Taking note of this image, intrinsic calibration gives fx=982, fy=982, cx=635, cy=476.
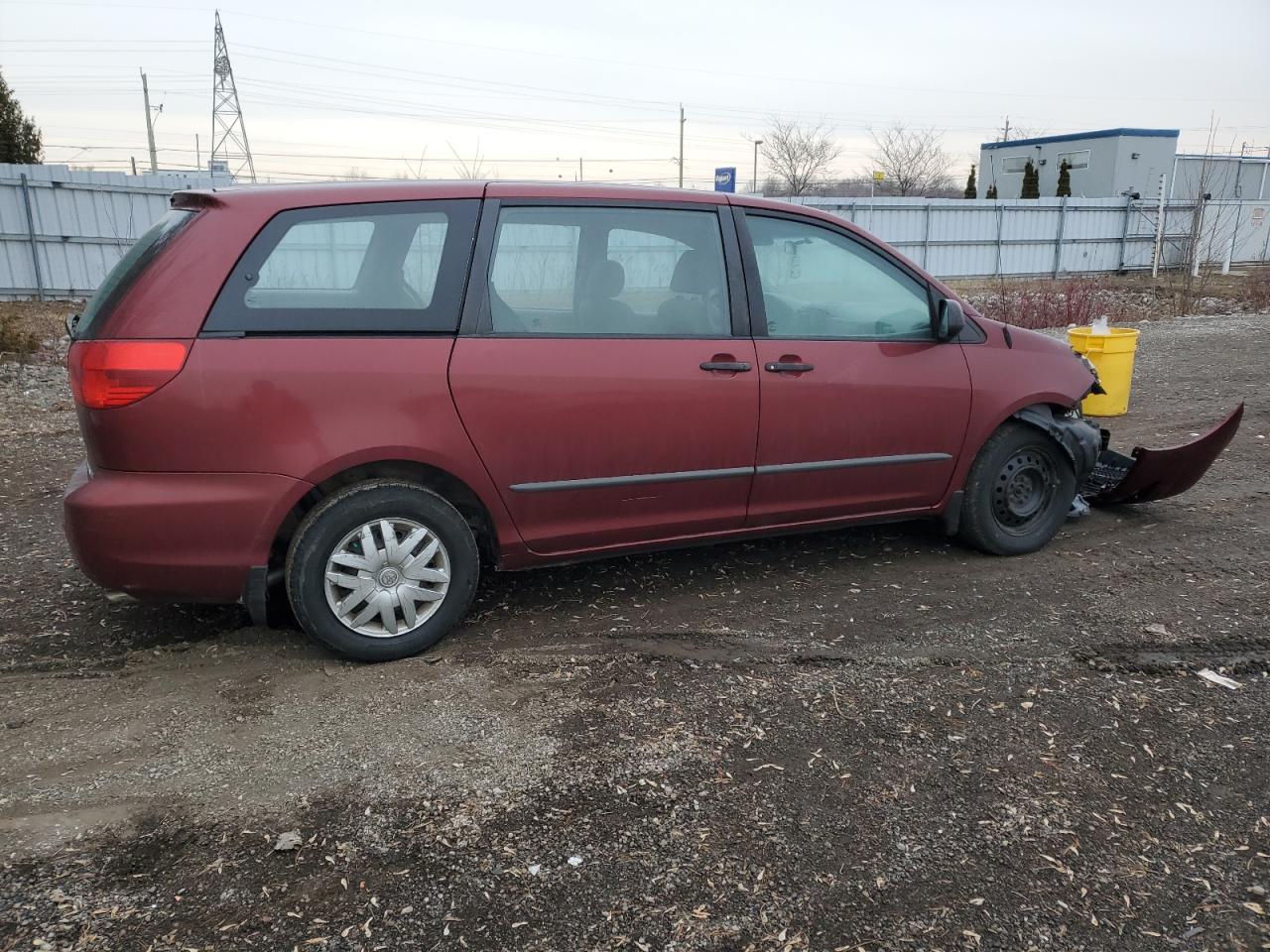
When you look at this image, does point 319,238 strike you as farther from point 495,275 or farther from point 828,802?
point 828,802

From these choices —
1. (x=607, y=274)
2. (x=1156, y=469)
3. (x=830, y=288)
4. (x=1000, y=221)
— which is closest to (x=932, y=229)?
(x=1000, y=221)

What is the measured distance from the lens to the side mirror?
459 cm

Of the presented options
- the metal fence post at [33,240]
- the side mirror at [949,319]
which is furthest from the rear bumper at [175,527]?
the metal fence post at [33,240]

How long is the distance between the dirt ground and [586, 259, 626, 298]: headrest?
54.2 inches

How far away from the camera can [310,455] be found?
354cm

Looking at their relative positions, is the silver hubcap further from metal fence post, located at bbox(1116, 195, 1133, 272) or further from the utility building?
the utility building

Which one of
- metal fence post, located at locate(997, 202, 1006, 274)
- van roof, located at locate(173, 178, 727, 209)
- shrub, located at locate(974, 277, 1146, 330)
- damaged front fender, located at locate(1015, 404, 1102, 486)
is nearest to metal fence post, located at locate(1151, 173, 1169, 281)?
metal fence post, located at locate(997, 202, 1006, 274)

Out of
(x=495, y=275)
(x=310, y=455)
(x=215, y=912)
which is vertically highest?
(x=495, y=275)

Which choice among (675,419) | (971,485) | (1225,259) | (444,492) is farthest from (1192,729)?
(1225,259)

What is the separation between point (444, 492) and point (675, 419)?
0.99 meters

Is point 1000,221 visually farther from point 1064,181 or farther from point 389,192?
point 389,192

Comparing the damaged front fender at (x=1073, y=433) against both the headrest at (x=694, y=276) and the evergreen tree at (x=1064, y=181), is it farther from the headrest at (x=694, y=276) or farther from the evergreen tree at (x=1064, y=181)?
the evergreen tree at (x=1064, y=181)

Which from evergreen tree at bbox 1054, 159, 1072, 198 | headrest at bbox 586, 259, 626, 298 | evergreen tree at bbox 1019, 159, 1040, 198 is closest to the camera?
headrest at bbox 586, 259, 626, 298

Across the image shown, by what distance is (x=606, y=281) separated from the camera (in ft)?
13.3
